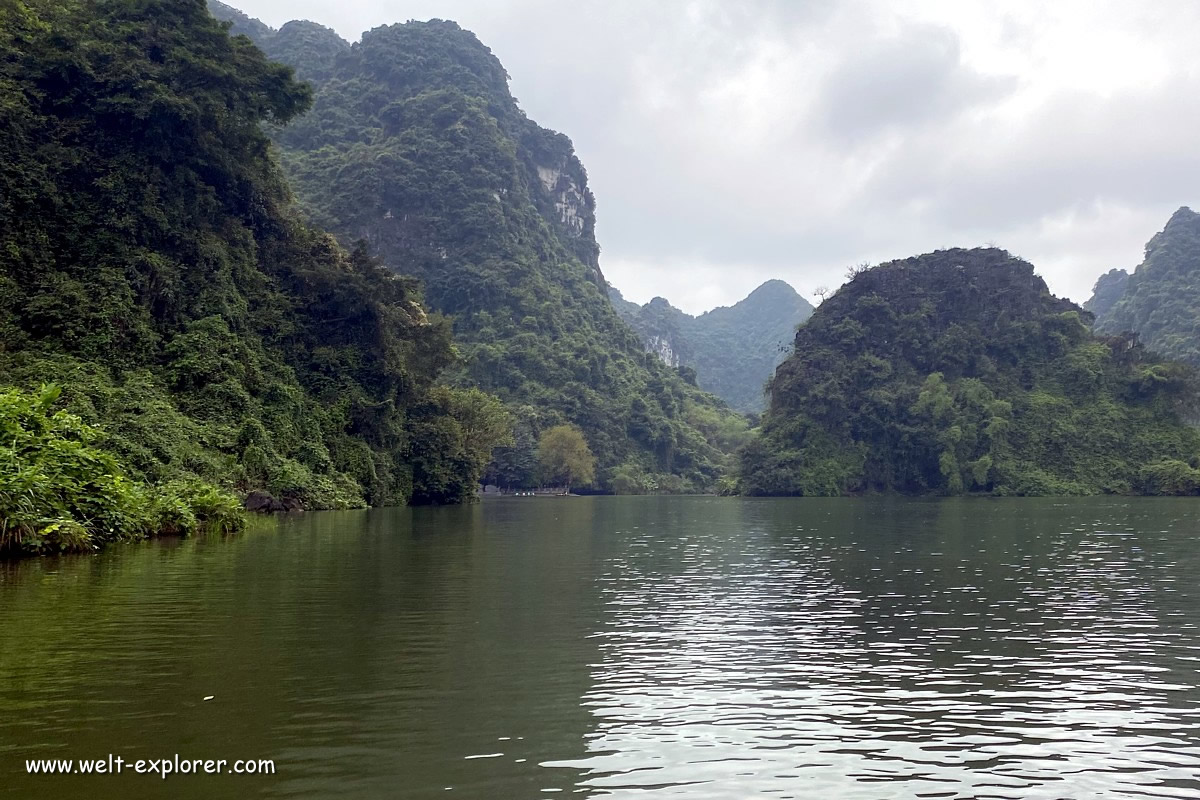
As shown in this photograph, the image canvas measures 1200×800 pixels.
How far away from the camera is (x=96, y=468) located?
21672mm

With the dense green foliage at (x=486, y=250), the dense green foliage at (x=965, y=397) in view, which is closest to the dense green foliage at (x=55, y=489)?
the dense green foliage at (x=965, y=397)

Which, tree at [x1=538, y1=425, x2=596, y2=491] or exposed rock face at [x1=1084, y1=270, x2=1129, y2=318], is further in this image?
exposed rock face at [x1=1084, y1=270, x2=1129, y2=318]

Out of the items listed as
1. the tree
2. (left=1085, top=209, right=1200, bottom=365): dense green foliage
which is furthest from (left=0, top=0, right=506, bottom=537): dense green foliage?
(left=1085, top=209, right=1200, bottom=365): dense green foliage

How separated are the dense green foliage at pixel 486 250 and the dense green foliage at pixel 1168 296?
60312 millimetres

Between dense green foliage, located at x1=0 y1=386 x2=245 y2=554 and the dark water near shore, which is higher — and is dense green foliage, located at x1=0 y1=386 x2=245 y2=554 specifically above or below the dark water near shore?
above

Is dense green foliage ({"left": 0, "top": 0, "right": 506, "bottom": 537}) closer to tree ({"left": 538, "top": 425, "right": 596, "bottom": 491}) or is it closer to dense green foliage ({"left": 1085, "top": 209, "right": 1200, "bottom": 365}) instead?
tree ({"left": 538, "top": 425, "right": 596, "bottom": 491})

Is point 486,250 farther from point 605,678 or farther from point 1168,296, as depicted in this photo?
point 605,678

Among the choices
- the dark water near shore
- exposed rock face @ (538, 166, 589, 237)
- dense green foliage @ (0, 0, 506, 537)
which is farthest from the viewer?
exposed rock face @ (538, 166, 589, 237)

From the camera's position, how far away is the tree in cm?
9862

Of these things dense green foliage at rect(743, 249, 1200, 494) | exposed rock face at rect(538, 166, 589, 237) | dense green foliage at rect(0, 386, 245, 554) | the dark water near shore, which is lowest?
the dark water near shore

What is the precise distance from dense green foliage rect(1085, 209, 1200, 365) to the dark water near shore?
117153mm

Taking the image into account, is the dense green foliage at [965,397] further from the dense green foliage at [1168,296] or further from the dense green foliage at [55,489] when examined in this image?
the dense green foliage at [55,489]

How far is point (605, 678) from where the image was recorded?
31.9ft

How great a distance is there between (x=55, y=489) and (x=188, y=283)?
85.9 feet
